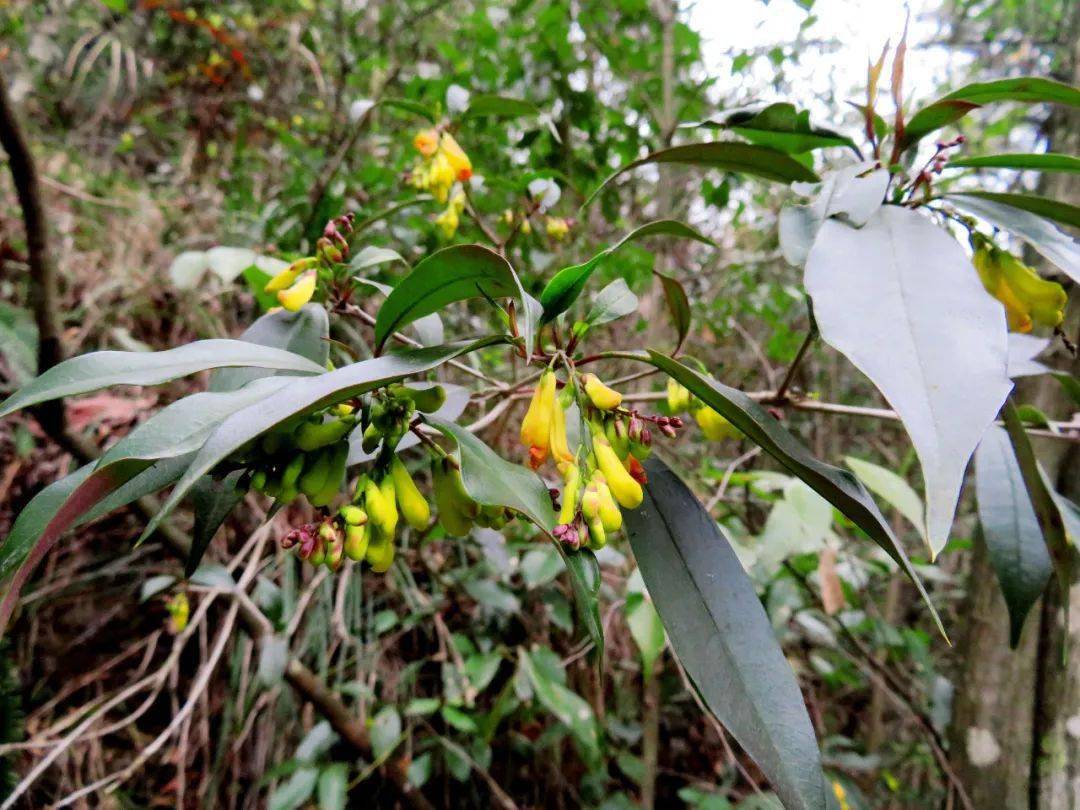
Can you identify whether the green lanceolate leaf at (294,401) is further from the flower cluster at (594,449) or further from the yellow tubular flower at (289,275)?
the yellow tubular flower at (289,275)

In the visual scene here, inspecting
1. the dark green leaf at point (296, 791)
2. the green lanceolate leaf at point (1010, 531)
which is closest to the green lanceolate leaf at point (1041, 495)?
the green lanceolate leaf at point (1010, 531)

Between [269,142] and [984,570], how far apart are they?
8.68ft

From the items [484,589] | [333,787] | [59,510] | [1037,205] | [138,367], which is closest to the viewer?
[59,510]

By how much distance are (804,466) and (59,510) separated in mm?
372

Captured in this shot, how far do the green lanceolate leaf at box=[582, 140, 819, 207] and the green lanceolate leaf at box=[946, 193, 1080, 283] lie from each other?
0.12 meters

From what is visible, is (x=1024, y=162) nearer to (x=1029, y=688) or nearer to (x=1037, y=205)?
(x=1037, y=205)

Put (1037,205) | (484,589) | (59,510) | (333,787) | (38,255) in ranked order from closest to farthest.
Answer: (59,510)
(1037,205)
(38,255)
(333,787)
(484,589)

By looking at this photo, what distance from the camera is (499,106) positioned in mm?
794

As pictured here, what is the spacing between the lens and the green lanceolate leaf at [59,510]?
0.91ft

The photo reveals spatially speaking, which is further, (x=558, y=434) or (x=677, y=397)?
(x=677, y=397)

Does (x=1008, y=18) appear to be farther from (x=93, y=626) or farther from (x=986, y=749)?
(x=93, y=626)

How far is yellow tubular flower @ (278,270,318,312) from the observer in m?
0.53

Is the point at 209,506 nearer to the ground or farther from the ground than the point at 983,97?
nearer to the ground

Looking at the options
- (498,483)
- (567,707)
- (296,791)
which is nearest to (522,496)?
(498,483)
